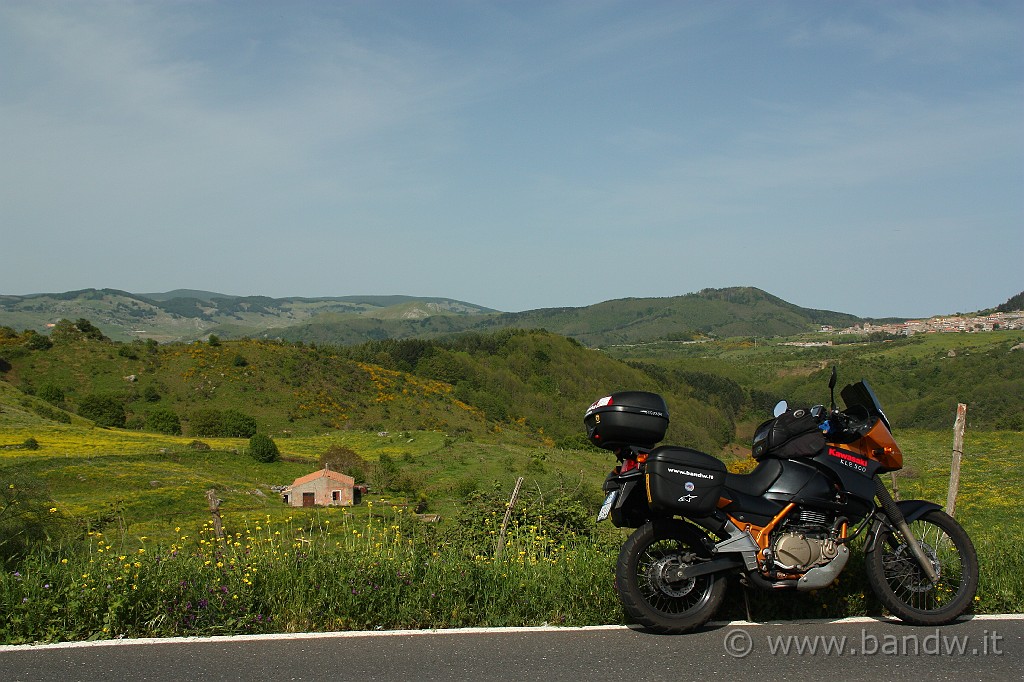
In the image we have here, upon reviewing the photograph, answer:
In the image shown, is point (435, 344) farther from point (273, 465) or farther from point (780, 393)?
point (273, 465)

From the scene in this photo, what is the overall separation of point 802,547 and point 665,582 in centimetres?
101

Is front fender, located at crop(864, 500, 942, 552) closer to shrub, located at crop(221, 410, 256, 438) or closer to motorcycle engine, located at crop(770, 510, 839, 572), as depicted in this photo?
motorcycle engine, located at crop(770, 510, 839, 572)

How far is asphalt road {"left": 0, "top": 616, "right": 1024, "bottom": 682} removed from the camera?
4602 mm

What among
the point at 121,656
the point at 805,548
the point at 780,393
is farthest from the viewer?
the point at 780,393

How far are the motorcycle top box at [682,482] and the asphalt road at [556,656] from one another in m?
0.85

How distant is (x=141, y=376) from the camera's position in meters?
87.7

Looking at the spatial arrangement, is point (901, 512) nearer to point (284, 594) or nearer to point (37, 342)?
point (284, 594)

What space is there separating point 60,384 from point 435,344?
78.3 metres

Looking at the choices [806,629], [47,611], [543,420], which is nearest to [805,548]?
[806,629]

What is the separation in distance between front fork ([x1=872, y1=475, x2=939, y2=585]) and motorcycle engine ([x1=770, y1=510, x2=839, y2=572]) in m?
0.43

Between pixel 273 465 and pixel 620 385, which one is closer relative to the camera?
pixel 273 465

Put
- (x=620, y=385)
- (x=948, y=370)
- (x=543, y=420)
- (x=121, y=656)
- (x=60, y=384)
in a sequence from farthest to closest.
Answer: (x=948, y=370) < (x=620, y=385) < (x=543, y=420) < (x=60, y=384) < (x=121, y=656)

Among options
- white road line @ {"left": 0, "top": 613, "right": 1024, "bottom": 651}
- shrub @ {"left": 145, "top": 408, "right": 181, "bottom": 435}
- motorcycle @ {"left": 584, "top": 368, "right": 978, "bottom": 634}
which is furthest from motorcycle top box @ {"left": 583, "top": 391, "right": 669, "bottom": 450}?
shrub @ {"left": 145, "top": 408, "right": 181, "bottom": 435}

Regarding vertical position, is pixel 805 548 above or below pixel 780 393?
above
